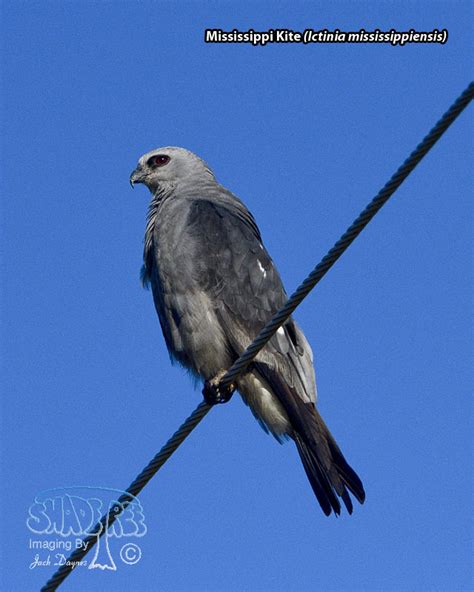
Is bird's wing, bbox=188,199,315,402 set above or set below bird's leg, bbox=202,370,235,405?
above

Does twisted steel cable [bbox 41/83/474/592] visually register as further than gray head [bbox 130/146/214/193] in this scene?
No

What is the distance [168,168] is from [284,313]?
3950 mm

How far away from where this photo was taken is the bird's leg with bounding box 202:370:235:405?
5.67 metres

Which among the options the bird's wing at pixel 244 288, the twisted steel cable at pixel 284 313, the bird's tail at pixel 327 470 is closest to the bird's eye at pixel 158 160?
the bird's wing at pixel 244 288

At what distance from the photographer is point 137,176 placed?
25.2 feet

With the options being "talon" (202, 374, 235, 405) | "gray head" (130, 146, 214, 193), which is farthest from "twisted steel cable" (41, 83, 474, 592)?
"gray head" (130, 146, 214, 193)

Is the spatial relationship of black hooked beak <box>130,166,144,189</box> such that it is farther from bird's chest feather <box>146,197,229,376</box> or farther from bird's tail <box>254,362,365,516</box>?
bird's tail <box>254,362,365,516</box>

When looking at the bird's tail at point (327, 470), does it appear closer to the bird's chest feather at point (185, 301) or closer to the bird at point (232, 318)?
the bird at point (232, 318)

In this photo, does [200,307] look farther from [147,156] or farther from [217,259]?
[147,156]

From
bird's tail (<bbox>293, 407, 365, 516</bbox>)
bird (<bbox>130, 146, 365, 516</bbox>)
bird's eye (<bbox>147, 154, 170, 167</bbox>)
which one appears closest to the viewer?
bird's tail (<bbox>293, 407, 365, 516</bbox>)

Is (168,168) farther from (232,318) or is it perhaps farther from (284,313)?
(284,313)

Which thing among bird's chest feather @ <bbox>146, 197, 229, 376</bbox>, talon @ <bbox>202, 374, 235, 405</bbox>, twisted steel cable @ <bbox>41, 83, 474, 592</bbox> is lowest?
twisted steel cable @ <bbox>41, 83, 474, 592</bbox>

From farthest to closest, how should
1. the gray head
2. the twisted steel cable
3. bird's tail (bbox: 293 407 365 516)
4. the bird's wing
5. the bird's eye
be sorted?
the bird's eye
the gray head
the bird's wing
bird's tail (bbox: 293 407 365 516)
the twisted steel cable

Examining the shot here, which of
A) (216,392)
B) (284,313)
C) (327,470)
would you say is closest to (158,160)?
(216,392)
